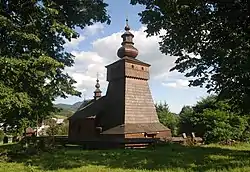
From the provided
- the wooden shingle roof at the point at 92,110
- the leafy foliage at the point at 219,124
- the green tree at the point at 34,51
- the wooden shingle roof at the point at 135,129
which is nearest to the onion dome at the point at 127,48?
the wooden shingle roof at the point at 92,110

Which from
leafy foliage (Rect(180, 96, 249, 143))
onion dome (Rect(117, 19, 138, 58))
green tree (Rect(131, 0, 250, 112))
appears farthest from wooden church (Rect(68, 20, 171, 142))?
green tree (Rect(131, 0, 250, 112))

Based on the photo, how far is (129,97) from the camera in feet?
135

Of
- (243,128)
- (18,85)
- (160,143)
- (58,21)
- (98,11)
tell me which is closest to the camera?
(18,85)

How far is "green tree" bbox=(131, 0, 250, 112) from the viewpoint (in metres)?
15.2

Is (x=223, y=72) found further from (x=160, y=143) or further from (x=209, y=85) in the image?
(x=160, y=143)

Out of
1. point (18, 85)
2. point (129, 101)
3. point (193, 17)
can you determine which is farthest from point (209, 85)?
point (129, 101)

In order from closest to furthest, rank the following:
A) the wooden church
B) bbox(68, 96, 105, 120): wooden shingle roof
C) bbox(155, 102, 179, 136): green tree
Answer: the wooden church
bbox(68, 96, 105, 120): wooden shingle roof
bbox(155, 102, 179, 136): green tree

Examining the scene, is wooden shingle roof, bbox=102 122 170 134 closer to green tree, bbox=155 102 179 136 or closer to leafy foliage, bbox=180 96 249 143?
leafy foliage, bbox=180 96 249 143

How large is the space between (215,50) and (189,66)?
229 centimetres

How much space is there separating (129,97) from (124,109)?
2.25 m

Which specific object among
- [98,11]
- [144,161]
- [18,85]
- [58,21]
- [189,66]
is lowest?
[144,161]

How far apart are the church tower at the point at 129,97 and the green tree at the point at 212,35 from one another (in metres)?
21.8

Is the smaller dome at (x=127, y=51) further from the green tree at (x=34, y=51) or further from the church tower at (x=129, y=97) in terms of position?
the green tree at (x=34, y=51)

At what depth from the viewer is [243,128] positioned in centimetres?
3519
